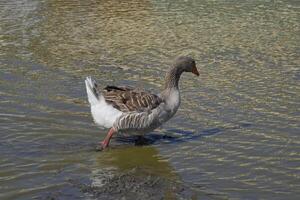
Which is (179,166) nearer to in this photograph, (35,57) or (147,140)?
(147,140)

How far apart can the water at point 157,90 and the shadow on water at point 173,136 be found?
3cm

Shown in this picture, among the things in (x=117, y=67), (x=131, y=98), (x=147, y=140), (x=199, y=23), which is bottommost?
(x=147, y=140)

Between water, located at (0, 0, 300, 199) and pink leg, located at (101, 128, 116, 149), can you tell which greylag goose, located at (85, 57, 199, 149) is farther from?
water, located at (0, 0, 300, 199)

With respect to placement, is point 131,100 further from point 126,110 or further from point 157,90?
point 157,90

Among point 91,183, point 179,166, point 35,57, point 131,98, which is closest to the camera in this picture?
point 91,183

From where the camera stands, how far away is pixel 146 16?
23781 millimetres

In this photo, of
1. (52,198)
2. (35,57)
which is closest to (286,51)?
(35,57)

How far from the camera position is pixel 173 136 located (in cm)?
1084

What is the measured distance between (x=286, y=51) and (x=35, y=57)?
7.08 metres

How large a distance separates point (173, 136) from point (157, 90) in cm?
291

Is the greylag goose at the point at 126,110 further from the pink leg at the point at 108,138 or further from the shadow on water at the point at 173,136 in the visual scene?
the shadow on water at the point at 173,136

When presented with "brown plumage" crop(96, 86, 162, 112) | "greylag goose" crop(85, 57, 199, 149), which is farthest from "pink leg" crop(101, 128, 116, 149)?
"brown plumage" crop(96, 86, 162, 112)

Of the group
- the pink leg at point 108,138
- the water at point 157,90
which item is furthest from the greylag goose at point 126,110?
the water at point 157,90

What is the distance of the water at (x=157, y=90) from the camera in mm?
8758
